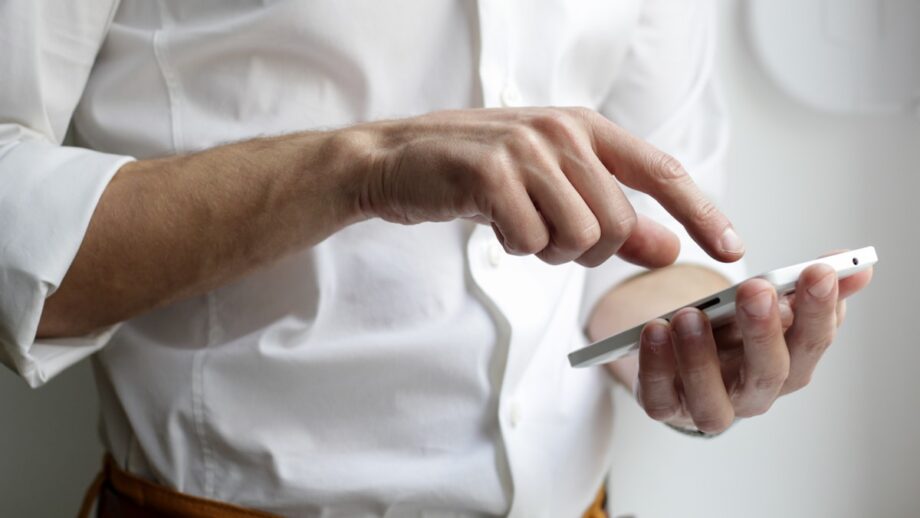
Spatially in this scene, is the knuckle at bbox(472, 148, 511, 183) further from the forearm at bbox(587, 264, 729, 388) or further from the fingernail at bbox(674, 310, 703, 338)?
the forearm at bbox(587, 264, 729, 388)

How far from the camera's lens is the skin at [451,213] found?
542 millimetres

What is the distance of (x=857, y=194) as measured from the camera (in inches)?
44.5

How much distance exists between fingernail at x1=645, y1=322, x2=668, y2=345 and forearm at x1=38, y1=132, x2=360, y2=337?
0.67 ft

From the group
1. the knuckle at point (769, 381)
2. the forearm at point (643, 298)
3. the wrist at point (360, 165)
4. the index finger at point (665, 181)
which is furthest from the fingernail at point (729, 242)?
the forearm at point (643, 298)

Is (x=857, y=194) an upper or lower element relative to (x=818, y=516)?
upper

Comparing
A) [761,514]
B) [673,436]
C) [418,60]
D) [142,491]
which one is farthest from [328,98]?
[761,514]

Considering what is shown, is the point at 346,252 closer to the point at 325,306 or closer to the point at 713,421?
the point at 325,306

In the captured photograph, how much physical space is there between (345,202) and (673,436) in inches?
27.6

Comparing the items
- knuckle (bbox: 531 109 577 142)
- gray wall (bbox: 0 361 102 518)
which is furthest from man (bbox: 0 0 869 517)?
gray wall (bbox: 0 361 102 518)

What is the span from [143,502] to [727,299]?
48cm

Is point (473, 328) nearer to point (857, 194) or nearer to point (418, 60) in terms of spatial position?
→ point (418, 60)

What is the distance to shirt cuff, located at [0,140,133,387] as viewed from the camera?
61cm

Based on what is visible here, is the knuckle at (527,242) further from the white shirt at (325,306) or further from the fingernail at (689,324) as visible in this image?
the white shirt at (325,306)

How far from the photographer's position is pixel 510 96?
2.53ft
